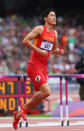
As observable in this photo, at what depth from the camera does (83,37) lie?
26.8m

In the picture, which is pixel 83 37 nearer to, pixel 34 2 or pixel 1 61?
pixel 34 2

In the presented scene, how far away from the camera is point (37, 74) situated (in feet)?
33.6

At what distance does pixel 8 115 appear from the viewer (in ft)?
50.9

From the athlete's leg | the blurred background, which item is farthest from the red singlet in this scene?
the blurred background

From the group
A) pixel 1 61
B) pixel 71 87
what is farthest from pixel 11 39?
pixel 71 87

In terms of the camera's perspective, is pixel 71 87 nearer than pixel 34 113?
No

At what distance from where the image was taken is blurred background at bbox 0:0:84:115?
21.8 m

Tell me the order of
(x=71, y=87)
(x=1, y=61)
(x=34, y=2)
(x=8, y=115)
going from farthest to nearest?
(x=34, y=2) < (x=1, y=61) < (x=71, y=87) < (x=8, y=115)

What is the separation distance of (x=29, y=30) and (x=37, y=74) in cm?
1506

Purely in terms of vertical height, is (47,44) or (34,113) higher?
(47,44)

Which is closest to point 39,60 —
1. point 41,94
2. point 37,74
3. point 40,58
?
point 40,58

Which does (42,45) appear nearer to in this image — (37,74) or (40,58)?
(40,58)

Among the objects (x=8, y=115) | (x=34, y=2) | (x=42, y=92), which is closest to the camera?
(x=42, y=92)

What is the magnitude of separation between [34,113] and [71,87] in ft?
11.3
